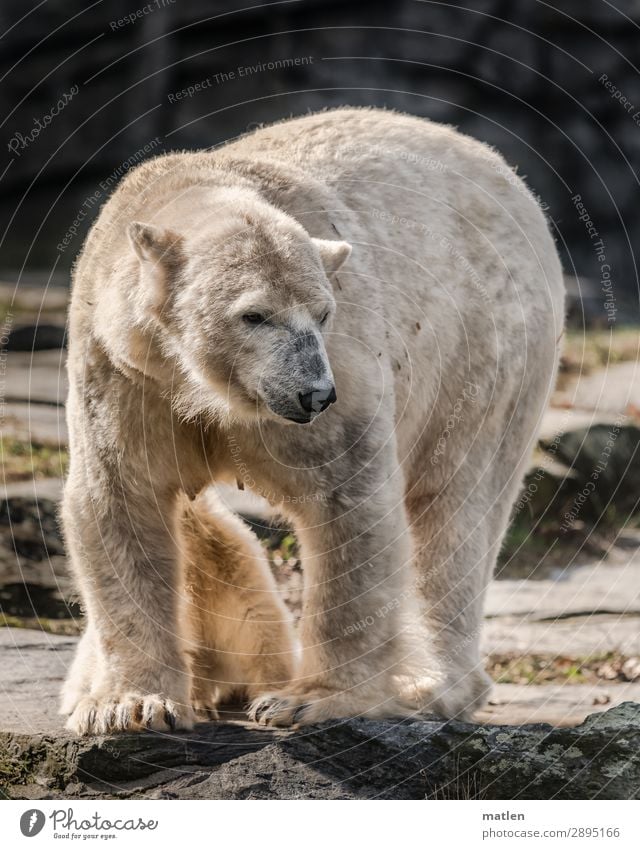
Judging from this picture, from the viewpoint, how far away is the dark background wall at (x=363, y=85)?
54.6ft

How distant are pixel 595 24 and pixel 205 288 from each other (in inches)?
566

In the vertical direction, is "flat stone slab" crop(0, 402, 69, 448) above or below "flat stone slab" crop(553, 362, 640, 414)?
below

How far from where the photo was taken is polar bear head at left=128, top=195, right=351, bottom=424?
156 inches

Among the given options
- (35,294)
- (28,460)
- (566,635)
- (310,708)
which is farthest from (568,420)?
(35,294)

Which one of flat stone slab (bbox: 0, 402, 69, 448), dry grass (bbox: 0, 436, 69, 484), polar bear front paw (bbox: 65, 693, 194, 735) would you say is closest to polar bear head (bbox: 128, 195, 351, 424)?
polar bear front paw (bbox: 65, 693, 194, 735)

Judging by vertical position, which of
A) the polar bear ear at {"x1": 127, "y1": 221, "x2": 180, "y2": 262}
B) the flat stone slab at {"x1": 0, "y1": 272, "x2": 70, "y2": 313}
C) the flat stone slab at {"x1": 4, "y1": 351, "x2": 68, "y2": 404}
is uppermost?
the flat stone slab at {"x1": 0, "y1": 272, "x2": 70, "y2": 313}

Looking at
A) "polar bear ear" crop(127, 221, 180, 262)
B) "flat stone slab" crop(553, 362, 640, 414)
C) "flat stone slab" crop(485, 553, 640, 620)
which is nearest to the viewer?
"polar bear ear" crop(127, 221, 180, 262)

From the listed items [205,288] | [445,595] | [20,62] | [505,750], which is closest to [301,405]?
[205,288]

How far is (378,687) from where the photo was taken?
4.75m

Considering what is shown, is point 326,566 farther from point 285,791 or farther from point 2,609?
point 2,609

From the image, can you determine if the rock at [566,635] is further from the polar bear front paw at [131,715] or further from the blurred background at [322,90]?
the blurred background at [322,90]

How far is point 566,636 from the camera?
7.61m

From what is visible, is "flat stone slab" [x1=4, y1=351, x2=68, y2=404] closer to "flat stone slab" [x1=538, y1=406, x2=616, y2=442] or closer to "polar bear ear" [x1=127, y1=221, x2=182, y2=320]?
"flat stone slab" [x1=538, y1=406, x2=616, y2=442]

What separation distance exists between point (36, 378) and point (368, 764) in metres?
7.53
